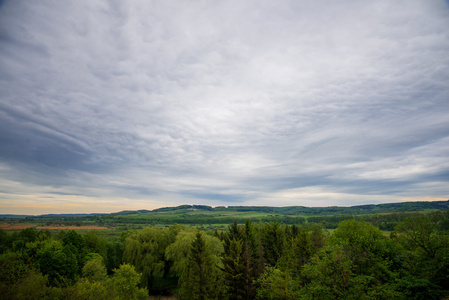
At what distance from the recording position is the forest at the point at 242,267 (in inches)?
877

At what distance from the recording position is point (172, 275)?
60375 millimetres

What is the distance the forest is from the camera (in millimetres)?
22281

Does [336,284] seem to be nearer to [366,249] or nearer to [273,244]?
[366,249]

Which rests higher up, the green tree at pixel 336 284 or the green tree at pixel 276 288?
the green tree at pixel 336 284

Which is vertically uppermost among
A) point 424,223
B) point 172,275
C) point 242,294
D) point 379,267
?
point 424,223

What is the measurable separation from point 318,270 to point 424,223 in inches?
928

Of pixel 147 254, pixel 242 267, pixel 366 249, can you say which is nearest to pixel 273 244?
pixel 242 267

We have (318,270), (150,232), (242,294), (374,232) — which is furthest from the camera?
(150,232)

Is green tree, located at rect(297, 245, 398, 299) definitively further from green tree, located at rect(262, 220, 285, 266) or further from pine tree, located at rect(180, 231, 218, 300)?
green tree, located at rect(262, 220, 285, 266)

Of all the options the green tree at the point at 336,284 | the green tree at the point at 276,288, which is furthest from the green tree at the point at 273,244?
the green tree at the point at 336,284

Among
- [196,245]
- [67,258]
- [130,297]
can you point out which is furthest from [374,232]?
[67,258]

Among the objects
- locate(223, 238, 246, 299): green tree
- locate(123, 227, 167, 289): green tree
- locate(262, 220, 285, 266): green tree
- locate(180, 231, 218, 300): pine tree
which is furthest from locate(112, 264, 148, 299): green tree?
locate(262, 220, 285, 266): green tree

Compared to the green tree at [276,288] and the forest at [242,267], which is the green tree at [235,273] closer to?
the forest at [242,267]

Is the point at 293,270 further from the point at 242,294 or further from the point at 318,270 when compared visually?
the point at 318,270
